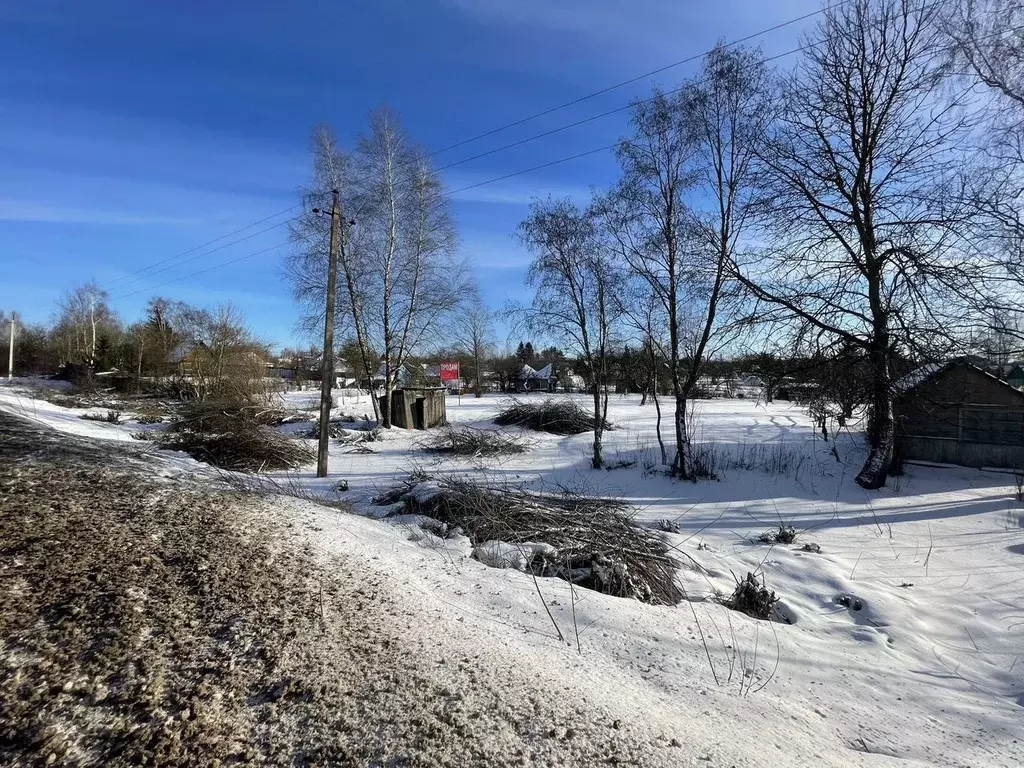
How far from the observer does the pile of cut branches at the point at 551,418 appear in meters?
22.7

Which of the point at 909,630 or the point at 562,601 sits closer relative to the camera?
the point at 562,601

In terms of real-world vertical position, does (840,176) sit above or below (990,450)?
above

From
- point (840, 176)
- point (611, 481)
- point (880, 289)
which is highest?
point (840, 176)

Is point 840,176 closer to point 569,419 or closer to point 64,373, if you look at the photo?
point 569,419

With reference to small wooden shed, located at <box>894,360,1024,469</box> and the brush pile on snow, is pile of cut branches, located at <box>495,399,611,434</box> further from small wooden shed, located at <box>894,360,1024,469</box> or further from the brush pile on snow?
the brush pile on snow

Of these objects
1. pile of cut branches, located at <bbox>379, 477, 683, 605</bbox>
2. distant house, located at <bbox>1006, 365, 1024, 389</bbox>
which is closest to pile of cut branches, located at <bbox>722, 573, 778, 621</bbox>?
pile of cut branches, located at <bbox>379, 477, 683, 605</bbox>

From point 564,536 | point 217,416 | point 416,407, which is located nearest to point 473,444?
point 416,407

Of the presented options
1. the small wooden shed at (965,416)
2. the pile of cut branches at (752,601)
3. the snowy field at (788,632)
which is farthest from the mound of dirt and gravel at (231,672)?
the small wooden shed at (965,416)

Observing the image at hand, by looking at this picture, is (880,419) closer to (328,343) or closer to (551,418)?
(328,343)

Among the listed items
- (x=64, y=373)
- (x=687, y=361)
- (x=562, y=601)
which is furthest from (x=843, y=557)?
(x=64, y=373)

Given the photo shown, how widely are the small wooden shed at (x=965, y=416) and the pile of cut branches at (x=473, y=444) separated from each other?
10.2 meters

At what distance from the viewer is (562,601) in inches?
149

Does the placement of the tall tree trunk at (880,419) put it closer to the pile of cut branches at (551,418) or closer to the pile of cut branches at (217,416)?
the pile of cut branches at (551,418)

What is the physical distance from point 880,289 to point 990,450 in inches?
215
